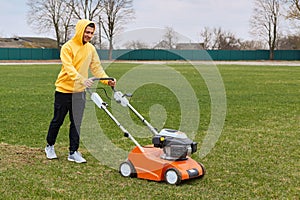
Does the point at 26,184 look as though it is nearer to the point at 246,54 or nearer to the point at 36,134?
the point at 36,134

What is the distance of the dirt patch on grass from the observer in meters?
6.04

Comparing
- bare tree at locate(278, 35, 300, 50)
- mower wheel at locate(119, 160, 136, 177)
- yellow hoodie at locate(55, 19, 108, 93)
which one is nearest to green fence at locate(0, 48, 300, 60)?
bare tree at locate(278, 35, 300, 50)

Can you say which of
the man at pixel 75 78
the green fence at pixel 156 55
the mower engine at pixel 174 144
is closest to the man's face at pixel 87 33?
the man at pixel 75 78

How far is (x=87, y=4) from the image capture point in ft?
223

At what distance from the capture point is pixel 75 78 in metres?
5.63

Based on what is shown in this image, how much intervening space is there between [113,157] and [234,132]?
2886 millimetres

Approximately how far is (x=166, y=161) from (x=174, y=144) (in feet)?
0.84

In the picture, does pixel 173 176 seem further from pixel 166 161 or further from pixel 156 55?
pixel 156 55

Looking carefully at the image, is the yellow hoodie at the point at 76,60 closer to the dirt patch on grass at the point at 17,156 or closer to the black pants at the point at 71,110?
the black pants at the point at 71,110

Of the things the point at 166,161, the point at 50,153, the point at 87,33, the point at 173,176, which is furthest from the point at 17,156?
the point at 173,176

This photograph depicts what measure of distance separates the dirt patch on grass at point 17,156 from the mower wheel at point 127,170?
4.29 feet

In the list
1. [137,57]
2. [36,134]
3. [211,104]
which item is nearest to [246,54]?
[137,57]

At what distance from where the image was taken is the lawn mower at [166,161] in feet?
16.9

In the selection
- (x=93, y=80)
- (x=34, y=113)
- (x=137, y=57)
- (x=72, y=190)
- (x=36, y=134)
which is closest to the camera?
(x=72, y=190)
